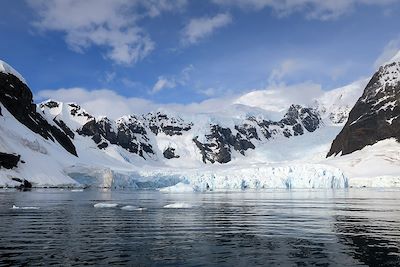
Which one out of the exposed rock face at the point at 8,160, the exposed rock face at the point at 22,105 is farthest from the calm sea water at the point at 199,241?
the exposed rock face at the point at 22,105

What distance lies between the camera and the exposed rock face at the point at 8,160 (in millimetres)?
106500

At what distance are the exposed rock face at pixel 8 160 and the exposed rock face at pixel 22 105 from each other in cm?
4138

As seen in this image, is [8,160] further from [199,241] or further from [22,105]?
[199,241]

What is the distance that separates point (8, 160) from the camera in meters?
108

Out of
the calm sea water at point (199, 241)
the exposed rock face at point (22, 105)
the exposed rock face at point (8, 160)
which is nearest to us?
the calm sea water at point (199, 241)

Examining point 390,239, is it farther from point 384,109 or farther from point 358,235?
point 384,109

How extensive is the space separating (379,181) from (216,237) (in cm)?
11165

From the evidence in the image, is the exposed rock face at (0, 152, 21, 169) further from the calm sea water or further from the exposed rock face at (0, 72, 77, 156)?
the calm sea water

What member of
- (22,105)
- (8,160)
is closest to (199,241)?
(8,160)

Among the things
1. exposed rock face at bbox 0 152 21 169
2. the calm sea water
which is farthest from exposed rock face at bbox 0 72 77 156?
the calm sea water

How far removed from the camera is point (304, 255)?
18.0 metres

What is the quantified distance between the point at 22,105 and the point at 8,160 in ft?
169

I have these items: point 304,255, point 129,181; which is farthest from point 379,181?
point 304,255

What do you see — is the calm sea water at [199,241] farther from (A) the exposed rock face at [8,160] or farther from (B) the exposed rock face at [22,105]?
(B) the exposed rock face at [22,105]
